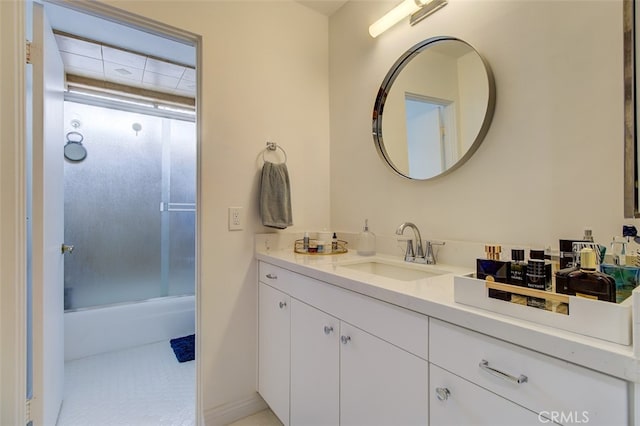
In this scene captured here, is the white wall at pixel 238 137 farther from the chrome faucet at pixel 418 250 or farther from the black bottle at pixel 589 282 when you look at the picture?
the black bottle at pixel 589 282

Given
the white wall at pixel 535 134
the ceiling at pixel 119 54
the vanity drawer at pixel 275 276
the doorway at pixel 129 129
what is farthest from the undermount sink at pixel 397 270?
the ceiling at pixel 119 54

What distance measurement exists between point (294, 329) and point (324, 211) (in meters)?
0.83

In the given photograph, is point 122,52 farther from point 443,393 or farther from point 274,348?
point 443,393

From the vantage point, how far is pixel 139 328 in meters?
2.59

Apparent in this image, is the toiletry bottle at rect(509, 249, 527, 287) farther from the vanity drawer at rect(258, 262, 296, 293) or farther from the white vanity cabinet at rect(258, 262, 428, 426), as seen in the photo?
the vanity drawer at rect(258, 262, 296, 293)

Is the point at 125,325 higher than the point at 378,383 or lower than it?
lower

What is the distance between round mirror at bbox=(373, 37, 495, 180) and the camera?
118 cm

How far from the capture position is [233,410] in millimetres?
1586

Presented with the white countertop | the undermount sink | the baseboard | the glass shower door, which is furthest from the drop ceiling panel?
the baseboard

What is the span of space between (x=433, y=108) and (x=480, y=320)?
1.02 m

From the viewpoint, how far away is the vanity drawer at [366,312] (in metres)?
0.80

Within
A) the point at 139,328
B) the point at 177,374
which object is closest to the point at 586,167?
the point at 177,374

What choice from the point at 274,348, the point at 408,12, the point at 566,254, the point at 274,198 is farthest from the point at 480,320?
the point at 408,12

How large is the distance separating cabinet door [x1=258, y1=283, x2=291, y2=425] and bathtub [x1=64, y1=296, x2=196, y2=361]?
1520mm
